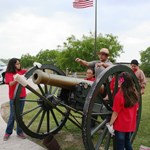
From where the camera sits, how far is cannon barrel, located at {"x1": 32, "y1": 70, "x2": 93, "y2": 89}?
429 cm

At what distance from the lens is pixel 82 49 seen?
45.5 m

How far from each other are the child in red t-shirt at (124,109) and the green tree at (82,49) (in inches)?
1566

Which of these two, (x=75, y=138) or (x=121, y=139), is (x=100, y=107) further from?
(x=75, y=138)

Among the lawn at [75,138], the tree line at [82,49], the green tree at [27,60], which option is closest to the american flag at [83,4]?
the lawn at [75,138]

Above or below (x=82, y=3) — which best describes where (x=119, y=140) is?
below

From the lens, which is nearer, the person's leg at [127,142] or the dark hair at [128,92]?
the dark hair at [128,92]

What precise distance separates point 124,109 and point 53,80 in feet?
3.74

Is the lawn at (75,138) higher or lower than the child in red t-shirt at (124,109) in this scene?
lower

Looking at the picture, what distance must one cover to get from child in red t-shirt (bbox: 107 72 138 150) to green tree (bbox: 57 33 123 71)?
131ft

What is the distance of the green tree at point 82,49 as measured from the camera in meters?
45.2

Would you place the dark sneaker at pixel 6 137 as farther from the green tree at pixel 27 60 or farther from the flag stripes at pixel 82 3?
the green tree at pixel 27 60

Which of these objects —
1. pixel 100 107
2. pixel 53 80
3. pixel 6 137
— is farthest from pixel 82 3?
pixel 100 107

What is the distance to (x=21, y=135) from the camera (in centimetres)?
601

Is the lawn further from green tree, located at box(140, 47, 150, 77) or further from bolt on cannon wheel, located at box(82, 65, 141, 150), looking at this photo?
green tree, located at box(140, 47, 150, 77)
